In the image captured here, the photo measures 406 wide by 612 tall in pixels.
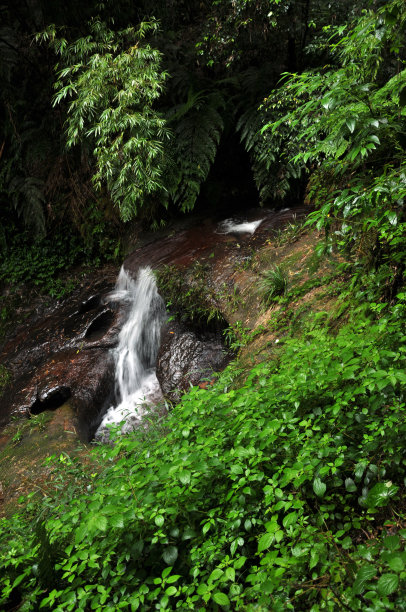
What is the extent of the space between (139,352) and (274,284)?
2440mm


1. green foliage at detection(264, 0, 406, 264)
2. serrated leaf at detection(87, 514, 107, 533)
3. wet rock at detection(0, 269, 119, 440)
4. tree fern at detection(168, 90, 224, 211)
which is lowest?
wet rock at detection(0, 269, 119, 440)

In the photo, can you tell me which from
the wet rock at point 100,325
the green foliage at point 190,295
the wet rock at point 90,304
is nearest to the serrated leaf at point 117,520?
the green foliage at point 190,295

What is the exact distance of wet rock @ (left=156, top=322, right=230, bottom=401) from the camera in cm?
477

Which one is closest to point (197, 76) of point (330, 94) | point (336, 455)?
→ point (330, 94)

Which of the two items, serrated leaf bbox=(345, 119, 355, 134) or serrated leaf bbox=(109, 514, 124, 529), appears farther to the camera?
serrated leaf bbox=(345, 119, 355, 134)

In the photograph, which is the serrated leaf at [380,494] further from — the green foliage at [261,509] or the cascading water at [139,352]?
the cascading water at [139,352]

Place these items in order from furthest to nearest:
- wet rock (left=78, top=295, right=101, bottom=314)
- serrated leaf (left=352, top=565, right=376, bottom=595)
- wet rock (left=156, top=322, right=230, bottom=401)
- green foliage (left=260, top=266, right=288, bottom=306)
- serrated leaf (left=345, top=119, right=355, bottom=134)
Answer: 1. wet rock (left=78, top=295, right=101, bottom=314)
2. wet rock (left=156, top=322, right=230, bottom=401)
3. green foliage (left=260, top=266, right=288, bottom=306)
4. serrated leaf (left=345, top=119, right=355, bottom=134)
5. serrated leaf (left=352, top=565, right=376, bottom=595)

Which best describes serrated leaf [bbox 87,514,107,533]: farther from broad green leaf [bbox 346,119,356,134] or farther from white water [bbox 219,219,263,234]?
white water [bbox 219,219,263,234]

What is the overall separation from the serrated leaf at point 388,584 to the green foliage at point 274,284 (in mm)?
3015

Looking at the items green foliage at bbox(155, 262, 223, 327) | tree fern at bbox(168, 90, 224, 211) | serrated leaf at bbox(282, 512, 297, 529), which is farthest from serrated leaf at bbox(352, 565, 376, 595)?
tree fern at bbox(168, 90, 224, 211)

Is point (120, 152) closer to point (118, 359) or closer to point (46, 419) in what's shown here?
point (118, 359)

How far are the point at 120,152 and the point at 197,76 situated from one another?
91.0 inches

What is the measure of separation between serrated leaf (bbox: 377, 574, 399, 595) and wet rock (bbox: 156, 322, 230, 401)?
336 cm

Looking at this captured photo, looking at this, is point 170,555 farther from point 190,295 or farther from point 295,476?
point 190,295
